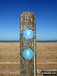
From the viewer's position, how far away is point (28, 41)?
2289mm

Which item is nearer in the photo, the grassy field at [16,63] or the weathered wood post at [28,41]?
the weathered wood post at [28,41]

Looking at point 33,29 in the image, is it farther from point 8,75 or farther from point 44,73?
point 8,75

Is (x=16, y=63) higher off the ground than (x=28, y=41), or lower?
lower

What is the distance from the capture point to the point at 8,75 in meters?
5.02

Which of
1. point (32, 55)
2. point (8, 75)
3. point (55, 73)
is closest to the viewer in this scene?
point (32, 55)

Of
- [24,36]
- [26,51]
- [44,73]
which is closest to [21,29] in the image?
[24,36]

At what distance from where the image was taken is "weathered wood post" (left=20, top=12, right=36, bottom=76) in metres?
2.25

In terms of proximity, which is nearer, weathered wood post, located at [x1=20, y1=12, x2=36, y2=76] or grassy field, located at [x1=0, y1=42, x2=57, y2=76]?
weathered wood post, located at [x1=20, y1=12, x2=36, y2=76]

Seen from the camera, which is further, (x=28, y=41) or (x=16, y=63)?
(x=16, y=63)

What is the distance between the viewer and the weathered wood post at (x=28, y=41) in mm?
2248

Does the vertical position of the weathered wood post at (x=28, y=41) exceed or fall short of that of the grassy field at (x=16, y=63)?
it exceeds it

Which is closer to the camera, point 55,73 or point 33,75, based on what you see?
point 33,75

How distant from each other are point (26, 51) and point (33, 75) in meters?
0.52

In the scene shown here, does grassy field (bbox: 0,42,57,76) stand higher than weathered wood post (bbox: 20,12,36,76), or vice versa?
weathered wood post (bbox: 20,12,36,76)
